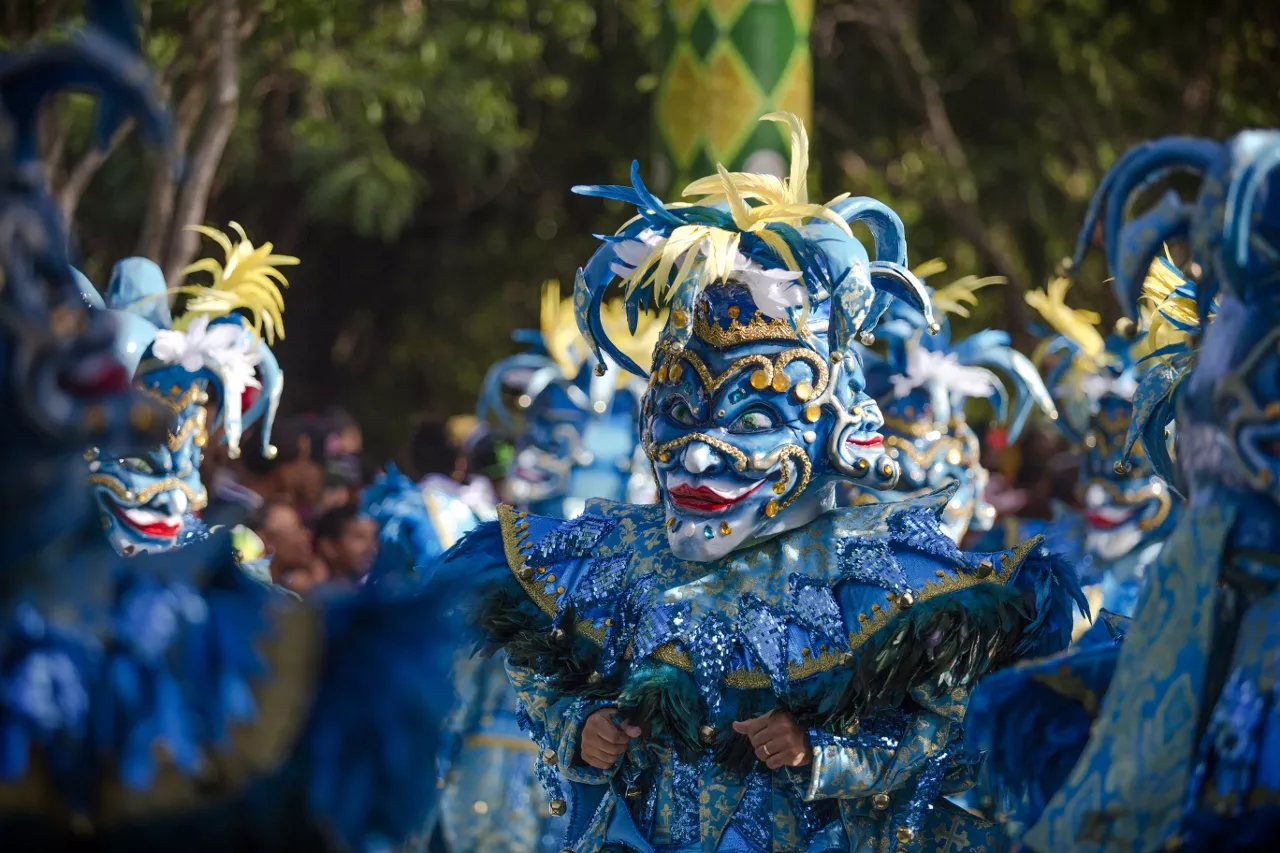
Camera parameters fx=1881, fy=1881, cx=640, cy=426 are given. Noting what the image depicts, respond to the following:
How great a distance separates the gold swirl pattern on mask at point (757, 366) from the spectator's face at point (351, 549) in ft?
8.59

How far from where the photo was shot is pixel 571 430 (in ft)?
23.6

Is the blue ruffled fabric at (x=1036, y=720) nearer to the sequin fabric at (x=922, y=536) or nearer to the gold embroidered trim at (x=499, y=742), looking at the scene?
the sequin fabric at (x=922, y=536)

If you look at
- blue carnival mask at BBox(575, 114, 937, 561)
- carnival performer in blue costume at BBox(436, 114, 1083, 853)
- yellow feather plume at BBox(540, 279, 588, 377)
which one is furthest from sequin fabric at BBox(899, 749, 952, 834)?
yellow feather plume at BBox(540, 279, 588, 377)

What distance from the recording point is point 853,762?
12.1ft

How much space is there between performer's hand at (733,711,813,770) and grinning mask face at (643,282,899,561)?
0.35 meters

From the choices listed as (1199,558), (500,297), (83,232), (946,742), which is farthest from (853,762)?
(500,297)

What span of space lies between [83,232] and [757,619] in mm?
8664

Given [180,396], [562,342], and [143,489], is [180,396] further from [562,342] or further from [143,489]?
[562,342]

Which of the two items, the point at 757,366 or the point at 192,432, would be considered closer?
the point at 757,366

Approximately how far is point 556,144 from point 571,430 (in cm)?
631

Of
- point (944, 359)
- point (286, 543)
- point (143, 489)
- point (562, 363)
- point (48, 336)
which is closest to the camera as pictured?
point (48, 336)

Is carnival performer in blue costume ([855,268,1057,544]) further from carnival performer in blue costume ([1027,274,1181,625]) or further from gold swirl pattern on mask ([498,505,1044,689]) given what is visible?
gold swirl pattern on mask ([498,505,1044,689])

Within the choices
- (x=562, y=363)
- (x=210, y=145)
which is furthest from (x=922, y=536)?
(x=210, y=145)

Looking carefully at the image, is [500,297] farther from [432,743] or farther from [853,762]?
[432,743]
